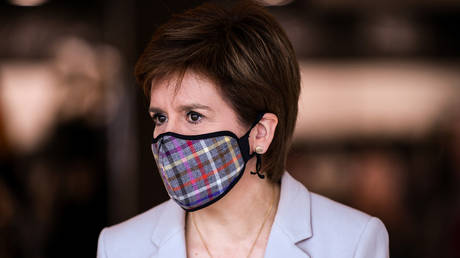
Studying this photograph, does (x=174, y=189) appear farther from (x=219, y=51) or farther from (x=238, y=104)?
(x=219, y=51)

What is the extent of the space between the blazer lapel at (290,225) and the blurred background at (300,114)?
2281 mm

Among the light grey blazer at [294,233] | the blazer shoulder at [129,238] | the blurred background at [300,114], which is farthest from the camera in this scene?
the blurred background at [300,114]

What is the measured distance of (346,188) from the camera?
6133 mm

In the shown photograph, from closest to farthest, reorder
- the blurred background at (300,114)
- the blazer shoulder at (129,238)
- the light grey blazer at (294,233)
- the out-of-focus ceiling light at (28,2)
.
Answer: the light grey blazer at (294,233)
the blazer shoulder at (129,238)
the blurred background at (300,114)
the out-of-focus ceiling light at (28,2)

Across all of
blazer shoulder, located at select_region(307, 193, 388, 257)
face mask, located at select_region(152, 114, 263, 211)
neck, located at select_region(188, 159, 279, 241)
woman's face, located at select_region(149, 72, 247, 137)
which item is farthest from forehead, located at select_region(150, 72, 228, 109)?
blazer shoulder, located at select_region(307, 193, 388, 257)

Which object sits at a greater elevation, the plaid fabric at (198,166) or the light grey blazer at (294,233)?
the plaid fabric at (198,166)

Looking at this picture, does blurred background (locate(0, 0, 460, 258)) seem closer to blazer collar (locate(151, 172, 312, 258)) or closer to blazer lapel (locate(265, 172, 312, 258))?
blazer collar (locate(151, 172, 312, 258))

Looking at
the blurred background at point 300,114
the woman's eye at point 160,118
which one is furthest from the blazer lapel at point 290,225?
the blurred background at point 300,114

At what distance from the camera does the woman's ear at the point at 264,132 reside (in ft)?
6.56

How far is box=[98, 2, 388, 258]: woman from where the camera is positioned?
1900 mm

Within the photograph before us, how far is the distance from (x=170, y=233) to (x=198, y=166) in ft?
1.12

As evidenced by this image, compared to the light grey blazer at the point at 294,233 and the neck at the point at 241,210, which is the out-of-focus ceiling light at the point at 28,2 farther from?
the neck at the point at 241,210

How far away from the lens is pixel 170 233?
2.11 metres

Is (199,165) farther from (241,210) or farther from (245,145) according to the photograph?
(241,210)
